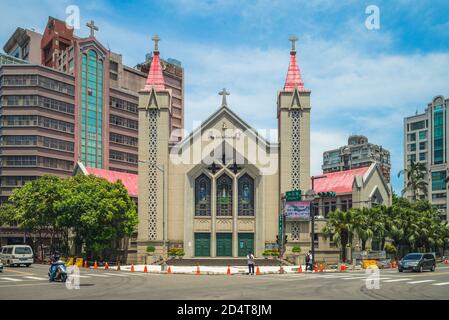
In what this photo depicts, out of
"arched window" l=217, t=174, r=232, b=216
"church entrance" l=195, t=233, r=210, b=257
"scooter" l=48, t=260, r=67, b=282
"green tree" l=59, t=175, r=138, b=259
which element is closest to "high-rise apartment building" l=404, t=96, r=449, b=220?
"arched window" l=217, t=174, r=232, b=216

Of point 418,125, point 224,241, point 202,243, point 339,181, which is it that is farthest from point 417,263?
point 418,125

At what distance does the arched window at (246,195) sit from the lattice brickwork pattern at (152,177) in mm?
9358

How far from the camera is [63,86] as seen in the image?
101188mm

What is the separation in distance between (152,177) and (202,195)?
5839 millimetres

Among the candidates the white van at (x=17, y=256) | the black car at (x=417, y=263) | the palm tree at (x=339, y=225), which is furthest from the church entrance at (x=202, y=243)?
the black car at (x=417, y=263)

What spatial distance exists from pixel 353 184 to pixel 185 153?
19641mm

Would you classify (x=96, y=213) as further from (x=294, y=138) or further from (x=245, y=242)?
(x=294, y=138)

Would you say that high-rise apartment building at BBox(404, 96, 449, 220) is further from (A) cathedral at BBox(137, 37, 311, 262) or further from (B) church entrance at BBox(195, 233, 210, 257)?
(B) church entrance at BBox(195, 233, 210, 257)

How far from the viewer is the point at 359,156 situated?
565 feet

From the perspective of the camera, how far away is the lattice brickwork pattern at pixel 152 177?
188 feet

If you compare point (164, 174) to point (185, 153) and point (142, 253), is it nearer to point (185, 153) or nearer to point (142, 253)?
point (185, 153)
